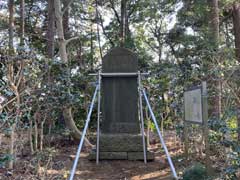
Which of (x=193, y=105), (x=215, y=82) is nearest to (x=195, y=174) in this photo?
(x=193, y=105)

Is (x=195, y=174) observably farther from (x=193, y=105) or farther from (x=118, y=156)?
(x=118, y=156)

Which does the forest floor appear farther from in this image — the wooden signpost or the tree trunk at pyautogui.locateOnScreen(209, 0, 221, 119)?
the tree trunk at pyautogui.locateOnScreen(209, 0, 221, 119)

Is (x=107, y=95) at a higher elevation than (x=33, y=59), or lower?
lower

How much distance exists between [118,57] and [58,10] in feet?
6.84

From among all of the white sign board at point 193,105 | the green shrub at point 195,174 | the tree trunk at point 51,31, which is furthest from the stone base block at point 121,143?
the tree trunk at point 51,31

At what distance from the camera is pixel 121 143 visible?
582 cm

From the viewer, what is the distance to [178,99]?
20.4 feet

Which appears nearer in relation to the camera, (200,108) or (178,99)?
(200,108)

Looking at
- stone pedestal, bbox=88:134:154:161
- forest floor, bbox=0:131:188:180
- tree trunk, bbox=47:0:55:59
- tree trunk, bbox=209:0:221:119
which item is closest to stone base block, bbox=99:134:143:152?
stone pedestal, bbox=88:134:154:161

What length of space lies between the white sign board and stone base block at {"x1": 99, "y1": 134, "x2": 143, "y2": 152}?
4.88 ft

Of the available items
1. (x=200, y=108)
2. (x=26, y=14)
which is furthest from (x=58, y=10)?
(x=26, y=14)

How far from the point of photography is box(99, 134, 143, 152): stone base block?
5797 millimetres

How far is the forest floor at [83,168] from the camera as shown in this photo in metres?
4.06

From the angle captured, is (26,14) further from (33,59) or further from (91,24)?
(33,59)
